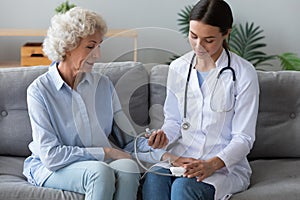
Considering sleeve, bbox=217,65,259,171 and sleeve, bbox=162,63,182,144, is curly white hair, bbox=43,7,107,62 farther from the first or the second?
sleeve, bbox=217,65,259,171

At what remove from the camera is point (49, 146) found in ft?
7.38

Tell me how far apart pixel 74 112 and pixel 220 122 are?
555mm

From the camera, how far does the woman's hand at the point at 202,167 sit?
219 centimetres

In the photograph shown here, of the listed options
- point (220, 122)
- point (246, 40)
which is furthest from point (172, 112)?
point (246, 40)

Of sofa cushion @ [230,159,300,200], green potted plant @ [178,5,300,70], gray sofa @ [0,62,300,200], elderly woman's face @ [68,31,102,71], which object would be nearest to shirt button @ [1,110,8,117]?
gray sofa @ [0,62,300,200]

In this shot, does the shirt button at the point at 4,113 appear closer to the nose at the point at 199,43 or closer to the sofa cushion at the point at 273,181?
the nose at the point at 199,43

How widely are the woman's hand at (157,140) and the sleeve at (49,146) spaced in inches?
7.5

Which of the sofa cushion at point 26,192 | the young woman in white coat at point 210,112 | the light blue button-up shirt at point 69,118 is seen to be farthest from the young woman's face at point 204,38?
the sofa cushion at point 26,192

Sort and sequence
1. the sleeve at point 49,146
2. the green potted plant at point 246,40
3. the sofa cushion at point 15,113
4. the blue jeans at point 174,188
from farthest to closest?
1. the green potted plant at point 246,40
2. the sofa cushion at point 15,113
3. the sleeve at point 49,146
4. the blue jeans at point 174,188

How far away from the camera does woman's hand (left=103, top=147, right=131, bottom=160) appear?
7.49ft

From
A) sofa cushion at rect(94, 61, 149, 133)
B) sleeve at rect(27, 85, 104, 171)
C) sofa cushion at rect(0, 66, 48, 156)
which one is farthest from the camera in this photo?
sofa cushion at rect(0, 66, 48, 156)

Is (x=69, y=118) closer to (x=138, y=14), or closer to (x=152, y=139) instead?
(x=152, y=139)

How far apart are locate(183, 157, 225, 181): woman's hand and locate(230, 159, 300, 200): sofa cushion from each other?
0.13 metres

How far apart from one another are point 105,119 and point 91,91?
121 mm
